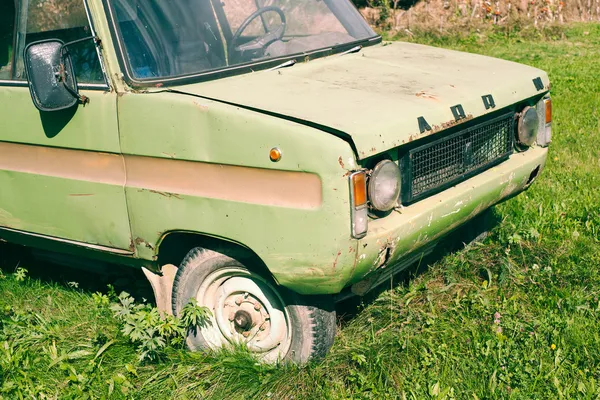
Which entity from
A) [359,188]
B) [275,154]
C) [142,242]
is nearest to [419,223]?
[359,188]

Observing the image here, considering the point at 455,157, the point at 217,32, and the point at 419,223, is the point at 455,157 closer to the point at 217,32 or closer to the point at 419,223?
the point at 419,223

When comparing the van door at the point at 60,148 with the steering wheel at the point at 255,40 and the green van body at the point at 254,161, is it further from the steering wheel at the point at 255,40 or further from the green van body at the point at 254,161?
the steering wheel at the point at 255,40

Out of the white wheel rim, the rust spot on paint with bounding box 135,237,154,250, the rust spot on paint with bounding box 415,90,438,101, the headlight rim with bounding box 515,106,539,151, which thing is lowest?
the white wheel rim

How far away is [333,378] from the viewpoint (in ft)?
12.0

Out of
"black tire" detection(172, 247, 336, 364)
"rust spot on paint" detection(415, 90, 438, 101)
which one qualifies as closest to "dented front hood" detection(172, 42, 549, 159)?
"rust spot on paint" detection(415, 90, 438, 101)

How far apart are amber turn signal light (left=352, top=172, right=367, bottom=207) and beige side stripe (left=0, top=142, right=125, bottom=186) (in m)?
1.20

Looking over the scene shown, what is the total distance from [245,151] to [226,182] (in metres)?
0.19

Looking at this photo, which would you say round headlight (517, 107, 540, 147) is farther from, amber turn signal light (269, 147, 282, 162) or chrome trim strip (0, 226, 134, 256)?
chrome trim strip (0, 226, 134, 256)

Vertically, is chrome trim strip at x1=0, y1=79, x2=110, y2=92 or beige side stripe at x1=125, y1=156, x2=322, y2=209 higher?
chrome trim strip at x1=0, y1=79, x2=110, y2=92

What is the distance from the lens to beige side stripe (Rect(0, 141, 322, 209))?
128 inches

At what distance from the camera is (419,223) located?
11.5ft

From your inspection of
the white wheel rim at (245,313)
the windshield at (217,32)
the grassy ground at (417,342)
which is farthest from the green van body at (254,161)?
the grassy ground at (417,342)

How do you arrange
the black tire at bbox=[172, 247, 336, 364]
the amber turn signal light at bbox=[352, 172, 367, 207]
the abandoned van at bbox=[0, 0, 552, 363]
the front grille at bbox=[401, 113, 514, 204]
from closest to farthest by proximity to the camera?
the amber turn signal light at bbox=[352, 172, 367, 207] → the abandoned van at bbox=[0, 0, 552, 363] → the front grille at bbox=[401, 113, 514, 204] → the black tire at bbox=[172, 247, 336, 364]

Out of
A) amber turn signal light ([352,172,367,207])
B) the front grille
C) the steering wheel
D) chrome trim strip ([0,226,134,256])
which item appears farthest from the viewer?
the steering wheel
